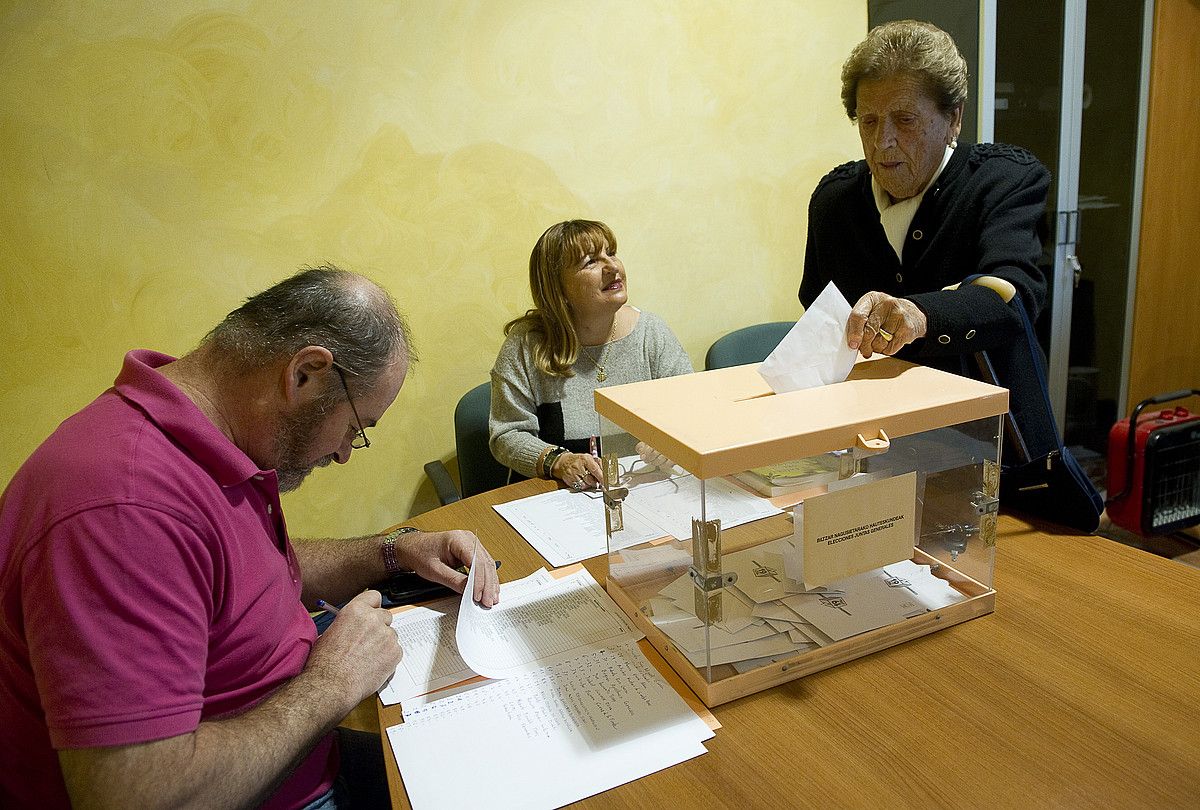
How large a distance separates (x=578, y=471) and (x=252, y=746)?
0.99 metres

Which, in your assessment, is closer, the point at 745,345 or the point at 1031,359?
the point at 1031,359

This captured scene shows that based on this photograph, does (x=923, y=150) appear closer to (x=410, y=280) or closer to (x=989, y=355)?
(x=989, y=355)

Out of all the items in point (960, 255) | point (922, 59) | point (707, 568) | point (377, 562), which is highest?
point (922, 59)

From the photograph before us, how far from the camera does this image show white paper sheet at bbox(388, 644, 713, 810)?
871 mm

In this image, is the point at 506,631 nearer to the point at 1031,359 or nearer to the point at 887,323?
the point at 887,323

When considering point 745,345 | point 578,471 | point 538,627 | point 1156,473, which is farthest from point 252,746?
point 1156,473

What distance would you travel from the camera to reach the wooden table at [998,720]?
0.82 metres

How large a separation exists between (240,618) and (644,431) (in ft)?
1.93

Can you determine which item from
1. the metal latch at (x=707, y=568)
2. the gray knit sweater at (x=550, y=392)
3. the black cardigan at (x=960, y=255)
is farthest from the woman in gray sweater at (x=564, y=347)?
the metal latch at (x=707, y=568)

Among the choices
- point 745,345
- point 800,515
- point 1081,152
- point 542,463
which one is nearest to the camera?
point 800,515

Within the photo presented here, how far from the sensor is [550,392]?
7.52 feet

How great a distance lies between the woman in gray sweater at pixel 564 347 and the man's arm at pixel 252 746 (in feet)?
3.66

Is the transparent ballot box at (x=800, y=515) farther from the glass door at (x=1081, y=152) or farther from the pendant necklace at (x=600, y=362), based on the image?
the glass door at (x=1081, y=152)

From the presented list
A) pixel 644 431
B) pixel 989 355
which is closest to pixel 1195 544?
pixel 989 355
